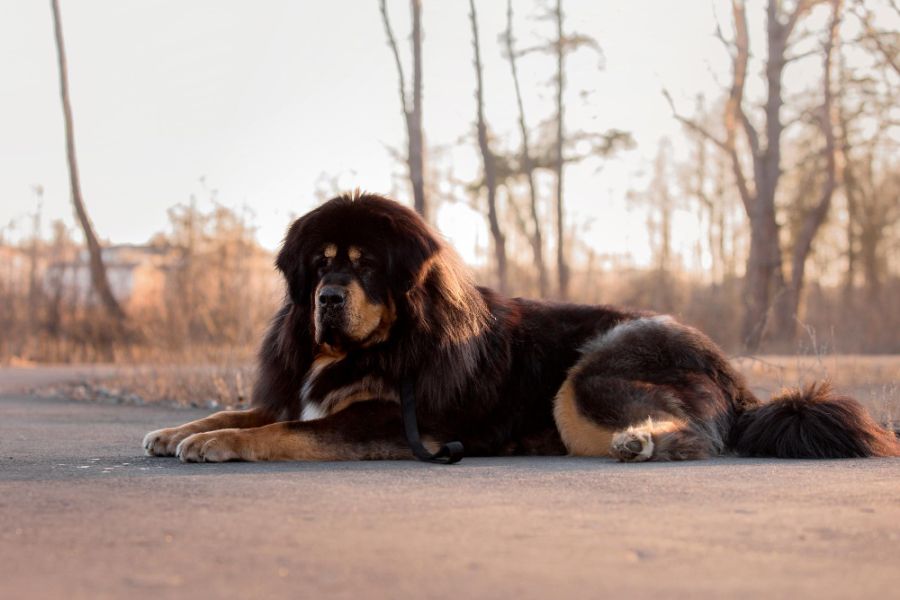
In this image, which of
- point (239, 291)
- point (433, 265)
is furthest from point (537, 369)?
point (239, 291)

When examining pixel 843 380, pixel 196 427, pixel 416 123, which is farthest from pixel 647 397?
pixel 416 123

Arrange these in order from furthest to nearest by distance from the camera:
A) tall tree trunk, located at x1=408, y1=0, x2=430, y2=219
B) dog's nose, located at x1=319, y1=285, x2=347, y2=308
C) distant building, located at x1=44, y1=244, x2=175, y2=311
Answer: tall tree trunk, located at x1=408, y1=0, x2=430, y2=219 → distant building, located at x1=44, y1=244, x2=175, y2=311 → dog's nose, located at x1=319, y1=285, x2=347, y2=308

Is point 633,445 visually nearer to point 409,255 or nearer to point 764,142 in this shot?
point 409,255

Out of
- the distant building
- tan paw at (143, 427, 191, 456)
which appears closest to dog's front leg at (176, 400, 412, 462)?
tan paw at (143, 427, 191, 456)

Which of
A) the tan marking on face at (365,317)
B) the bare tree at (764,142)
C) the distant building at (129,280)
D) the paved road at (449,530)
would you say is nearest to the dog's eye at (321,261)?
the tan marking on face at (365,317)

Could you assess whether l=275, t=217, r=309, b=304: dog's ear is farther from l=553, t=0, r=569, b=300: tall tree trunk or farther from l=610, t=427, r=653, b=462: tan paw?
l=553, t=0, r=569, b=300: tall tree trunk

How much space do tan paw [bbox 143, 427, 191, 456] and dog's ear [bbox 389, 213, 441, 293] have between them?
1.55 meters

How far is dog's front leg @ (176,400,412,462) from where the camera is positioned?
6074mm

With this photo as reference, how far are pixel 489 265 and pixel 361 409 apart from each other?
2235cm

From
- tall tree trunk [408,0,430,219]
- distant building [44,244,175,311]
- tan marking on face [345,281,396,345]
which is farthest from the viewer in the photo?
tall tree trunk [408,0,430,219]

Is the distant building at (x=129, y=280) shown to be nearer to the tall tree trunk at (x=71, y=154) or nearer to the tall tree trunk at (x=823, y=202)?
the tall tree trunk at (x=71, y=154)

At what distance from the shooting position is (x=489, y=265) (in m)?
28.7

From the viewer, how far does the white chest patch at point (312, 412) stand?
260 inches

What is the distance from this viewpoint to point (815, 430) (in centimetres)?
647
